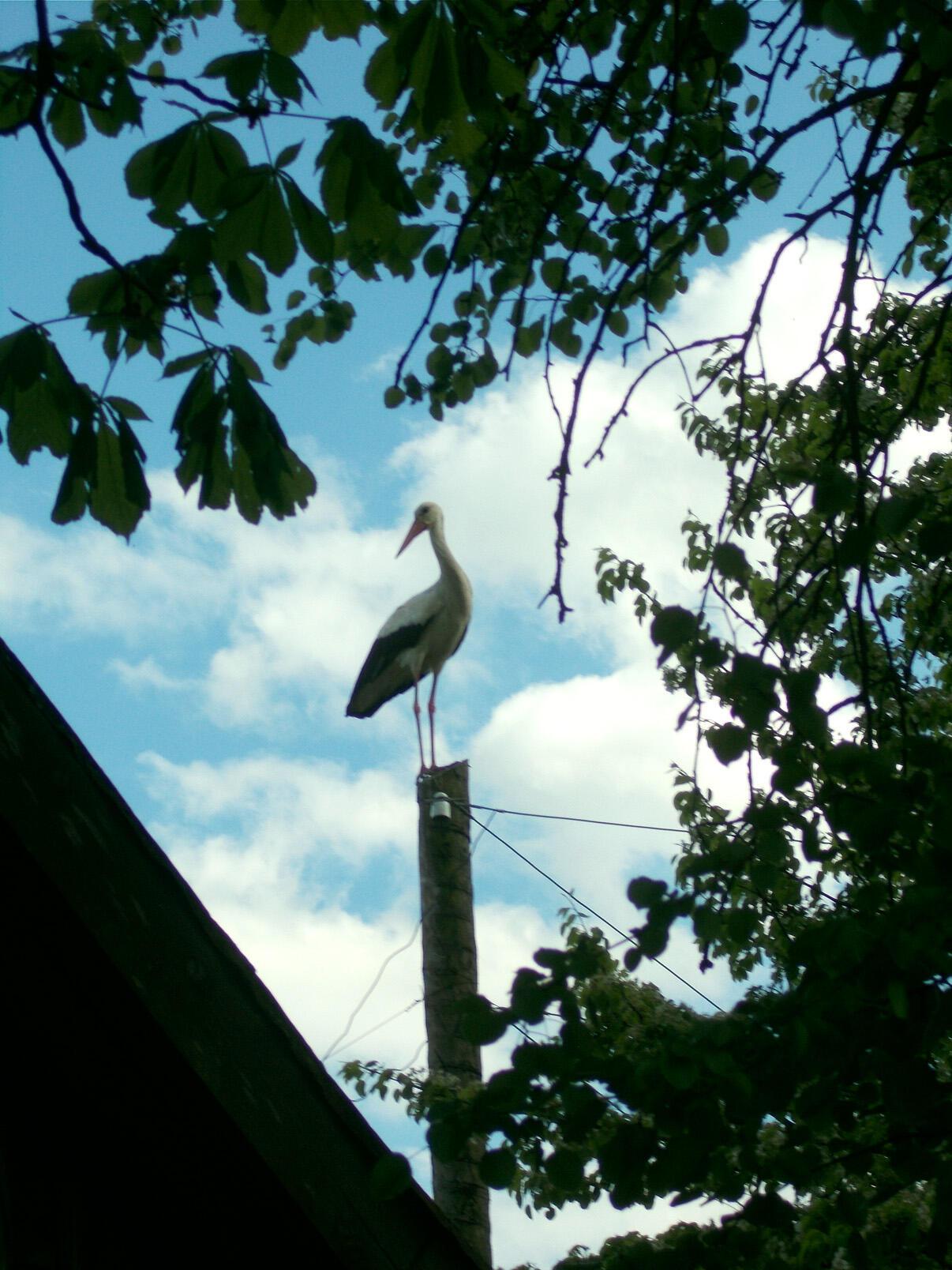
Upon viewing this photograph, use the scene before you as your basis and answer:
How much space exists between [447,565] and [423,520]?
0.63 meters

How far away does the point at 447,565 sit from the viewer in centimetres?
1264

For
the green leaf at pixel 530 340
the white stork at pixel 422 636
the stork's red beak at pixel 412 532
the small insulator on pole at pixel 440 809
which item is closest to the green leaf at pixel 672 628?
the green leaf at pixel 530 340

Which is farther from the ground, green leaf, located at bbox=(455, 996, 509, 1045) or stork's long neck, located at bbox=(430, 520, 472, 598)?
stork's long neck, located at bbox=(430, 520, 472, 598)

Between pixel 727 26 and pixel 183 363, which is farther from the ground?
pixel 727 26

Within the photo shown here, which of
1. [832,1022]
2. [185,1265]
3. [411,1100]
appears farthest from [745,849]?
[411,1100]

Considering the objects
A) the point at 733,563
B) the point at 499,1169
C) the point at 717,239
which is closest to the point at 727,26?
the point at 717,239

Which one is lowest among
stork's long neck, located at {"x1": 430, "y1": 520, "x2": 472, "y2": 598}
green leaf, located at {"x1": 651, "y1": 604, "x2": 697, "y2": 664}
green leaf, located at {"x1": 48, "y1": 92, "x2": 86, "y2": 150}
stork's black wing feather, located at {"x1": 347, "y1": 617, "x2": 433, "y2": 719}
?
green leaf, located at {"x1": 651, "y1": 604, "x2": 697, "y2": 664}

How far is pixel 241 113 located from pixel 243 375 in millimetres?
318

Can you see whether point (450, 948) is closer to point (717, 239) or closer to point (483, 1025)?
point (717, 239)

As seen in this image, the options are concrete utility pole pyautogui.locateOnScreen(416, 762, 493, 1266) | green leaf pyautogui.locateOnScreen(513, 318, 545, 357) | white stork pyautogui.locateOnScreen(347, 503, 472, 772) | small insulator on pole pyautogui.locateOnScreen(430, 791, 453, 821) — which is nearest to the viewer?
green leaf pyautogui.locateOnScreen(513, 318, 545, 357)

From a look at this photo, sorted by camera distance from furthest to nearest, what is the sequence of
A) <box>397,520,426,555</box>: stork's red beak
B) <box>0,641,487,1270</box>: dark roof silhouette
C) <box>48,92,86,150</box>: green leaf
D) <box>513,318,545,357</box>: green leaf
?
<box>397,520,426,555</box>: stork's red beak < <box>513,318,545,357</box>: green leaf < <box>48,92,86,150</box>: green leaf < <box>0,641,487,1270</box>: dark roof silhouette

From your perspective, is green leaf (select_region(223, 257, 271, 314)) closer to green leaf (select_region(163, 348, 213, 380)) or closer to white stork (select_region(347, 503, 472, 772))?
green leaf (select_region(163, 348, 213, 380))

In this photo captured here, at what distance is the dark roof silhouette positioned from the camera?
1459 mm

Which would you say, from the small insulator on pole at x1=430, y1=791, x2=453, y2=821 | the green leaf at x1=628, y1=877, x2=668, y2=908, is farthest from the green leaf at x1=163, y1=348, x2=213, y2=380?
the small insulator on pole at x1=430, y1=791, x2=453, y2=821
